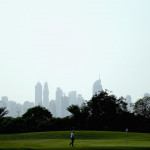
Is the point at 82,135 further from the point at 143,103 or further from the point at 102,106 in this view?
the point at 143,103

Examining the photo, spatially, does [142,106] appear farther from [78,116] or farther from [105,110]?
[78,116]

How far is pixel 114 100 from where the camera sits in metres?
103

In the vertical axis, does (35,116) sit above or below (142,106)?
below

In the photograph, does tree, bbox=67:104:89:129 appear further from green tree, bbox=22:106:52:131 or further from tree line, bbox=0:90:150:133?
green tree, bbox=22:106:52:131

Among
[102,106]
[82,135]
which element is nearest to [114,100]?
[102,106]

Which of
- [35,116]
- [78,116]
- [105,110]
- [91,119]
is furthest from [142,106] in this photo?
[35,116]

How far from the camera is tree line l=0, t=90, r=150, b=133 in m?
87.2

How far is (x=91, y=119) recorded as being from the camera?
95625 millimetres

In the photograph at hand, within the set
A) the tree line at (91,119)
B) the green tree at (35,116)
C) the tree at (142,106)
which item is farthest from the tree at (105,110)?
the green tree at (35,116)

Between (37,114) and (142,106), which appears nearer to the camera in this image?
A: (37,114)

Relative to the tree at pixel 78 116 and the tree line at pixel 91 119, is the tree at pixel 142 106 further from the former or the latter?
the tree at pixel 78 116

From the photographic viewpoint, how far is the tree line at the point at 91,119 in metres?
87.2

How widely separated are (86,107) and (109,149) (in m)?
69.1

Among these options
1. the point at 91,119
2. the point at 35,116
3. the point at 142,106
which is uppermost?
the point at 142,106
